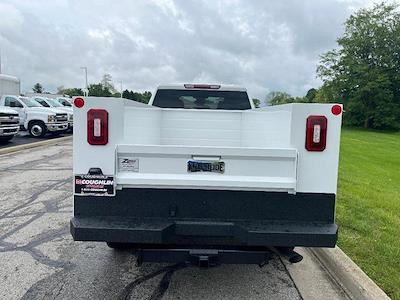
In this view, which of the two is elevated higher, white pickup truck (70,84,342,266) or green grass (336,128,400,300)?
white pickup truck (70,84,342,266)

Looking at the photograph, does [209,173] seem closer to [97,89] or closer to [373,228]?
[373,228]

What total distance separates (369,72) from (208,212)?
5544 centimetres

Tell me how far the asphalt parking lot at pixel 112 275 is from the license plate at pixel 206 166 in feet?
4.19

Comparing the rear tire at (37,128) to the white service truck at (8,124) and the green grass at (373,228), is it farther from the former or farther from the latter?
the green grass at (373,228)

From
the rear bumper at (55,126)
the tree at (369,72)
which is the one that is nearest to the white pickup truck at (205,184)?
the rear bumper at (55,126)

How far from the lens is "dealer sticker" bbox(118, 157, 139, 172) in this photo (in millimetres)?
3189

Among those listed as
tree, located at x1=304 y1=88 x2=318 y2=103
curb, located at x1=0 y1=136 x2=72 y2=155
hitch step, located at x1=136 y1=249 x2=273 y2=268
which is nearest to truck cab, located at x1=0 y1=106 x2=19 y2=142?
curb, located at x1=0 y1=136 x2=72 y2=155

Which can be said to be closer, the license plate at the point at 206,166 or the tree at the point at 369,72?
the license plate at the point at 206,166

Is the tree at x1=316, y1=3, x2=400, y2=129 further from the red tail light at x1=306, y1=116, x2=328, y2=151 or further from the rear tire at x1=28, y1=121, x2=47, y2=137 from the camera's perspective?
the red tail light at x1=306, y1=116, x2=328, y2=151

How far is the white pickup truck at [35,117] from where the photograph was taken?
60.2ft

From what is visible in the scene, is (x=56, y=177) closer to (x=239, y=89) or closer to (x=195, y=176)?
(x=239, y=89)

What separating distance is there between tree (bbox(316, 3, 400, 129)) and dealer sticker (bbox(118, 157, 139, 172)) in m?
52.9

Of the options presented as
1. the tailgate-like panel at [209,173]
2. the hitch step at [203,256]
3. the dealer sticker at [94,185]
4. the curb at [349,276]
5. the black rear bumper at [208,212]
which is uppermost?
the tailgate-like panel at [209,173]

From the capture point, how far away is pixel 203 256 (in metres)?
3.14
